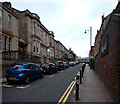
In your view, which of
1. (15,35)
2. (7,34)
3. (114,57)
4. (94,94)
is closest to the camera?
(114,57)

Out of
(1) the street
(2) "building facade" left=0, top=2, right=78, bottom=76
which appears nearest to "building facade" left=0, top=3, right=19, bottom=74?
(2) "building facade" left=0, top=2, right=78, bottom=76

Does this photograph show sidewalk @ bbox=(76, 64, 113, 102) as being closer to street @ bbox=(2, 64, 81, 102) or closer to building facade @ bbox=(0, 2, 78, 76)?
street @ bbox=(2, 64, 81, 102)

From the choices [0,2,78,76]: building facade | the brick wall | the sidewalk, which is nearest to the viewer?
the brick wall

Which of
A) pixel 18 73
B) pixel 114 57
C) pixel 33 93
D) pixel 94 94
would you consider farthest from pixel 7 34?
pixel 114 57

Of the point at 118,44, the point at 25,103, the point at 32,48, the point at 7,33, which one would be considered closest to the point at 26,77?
the point at 25,103

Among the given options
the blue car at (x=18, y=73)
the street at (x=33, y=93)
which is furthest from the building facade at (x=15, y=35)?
the street at (x=33, y=93)

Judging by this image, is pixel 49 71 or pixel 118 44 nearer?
pixel 118 44

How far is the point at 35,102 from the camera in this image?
4836 millimetres

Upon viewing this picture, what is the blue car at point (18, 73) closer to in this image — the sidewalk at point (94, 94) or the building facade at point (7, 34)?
the building facade at point (7, 34)

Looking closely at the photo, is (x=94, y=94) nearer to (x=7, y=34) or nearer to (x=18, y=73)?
(x=18, y=73)

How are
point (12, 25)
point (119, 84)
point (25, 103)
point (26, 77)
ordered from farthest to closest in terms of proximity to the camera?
point (12, 25), point (26, 77), point (25, 103), point (119, 84)

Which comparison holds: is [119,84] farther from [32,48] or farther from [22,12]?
[22,12]

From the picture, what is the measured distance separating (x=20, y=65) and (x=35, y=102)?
4490 mm

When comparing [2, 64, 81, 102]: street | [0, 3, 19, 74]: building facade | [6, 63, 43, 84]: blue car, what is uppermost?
[0, 3, 19, 74]: building facade
